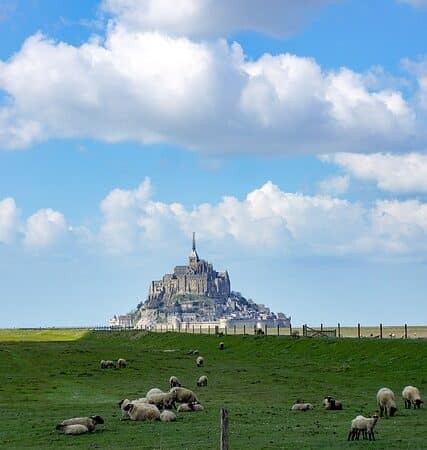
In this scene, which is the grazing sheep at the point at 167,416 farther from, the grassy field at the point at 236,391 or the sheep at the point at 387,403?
the sheep at the point at 387,403

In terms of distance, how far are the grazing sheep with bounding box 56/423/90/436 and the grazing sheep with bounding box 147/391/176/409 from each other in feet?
23.0

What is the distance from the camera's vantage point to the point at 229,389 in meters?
51.7

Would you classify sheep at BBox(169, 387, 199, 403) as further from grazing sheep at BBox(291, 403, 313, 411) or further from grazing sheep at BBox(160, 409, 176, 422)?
grazing sheep at BBox(291, 403, 313, 411)

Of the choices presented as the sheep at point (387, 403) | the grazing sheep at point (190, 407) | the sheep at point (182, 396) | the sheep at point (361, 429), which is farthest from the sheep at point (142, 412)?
the sheep at point (361, 429)

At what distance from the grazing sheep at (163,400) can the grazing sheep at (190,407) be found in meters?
0.78

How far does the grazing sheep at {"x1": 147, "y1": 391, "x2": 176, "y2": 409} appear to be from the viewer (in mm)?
39781

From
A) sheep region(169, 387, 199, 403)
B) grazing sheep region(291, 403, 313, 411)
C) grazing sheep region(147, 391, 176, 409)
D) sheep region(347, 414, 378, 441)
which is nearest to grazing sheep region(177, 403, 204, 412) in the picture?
grazing sheep region(147, 391, 176, 409)

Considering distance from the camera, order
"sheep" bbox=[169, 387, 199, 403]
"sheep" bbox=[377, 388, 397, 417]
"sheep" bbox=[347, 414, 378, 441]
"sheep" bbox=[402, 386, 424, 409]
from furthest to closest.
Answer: "sheep" bbox=[169, 387, 199, 403], "sheep" bbox=[402, 386, 424, 409], "sheep" bbox=[377, 388, 397, 417], "sheep" bbox=[347, 414, 378, 441]

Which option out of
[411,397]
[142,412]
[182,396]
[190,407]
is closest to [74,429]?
[142,412]

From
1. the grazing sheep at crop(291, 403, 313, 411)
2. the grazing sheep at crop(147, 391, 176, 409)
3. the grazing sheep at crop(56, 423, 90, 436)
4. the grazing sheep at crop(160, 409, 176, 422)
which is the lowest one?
the grazing sheep at crop(56, 423, 90, 436)

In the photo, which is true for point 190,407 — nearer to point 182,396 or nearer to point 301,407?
point 182,396

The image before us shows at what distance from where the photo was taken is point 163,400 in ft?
131

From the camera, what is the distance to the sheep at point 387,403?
3556 centimetres

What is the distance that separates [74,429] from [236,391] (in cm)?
1870
